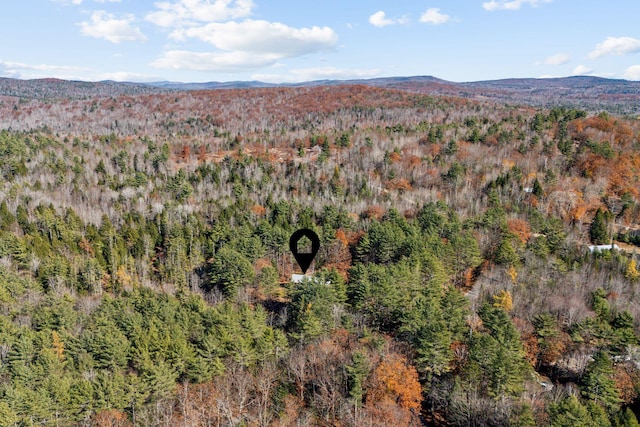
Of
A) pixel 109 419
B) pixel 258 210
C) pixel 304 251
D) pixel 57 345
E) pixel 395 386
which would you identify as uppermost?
pixel 258 210

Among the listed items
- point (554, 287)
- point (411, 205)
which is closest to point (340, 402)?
point (554, 287)

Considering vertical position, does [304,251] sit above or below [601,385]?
above

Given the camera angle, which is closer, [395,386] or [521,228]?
[395,386]

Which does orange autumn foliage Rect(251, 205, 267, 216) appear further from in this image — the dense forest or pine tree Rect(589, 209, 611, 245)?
pine tree Rect(589, 209, 611, 245)

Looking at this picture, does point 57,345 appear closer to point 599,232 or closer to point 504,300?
point 504,300

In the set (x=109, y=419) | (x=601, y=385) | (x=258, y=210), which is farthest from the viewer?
(x=258, y=210)

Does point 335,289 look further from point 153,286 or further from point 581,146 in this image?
point 581,146

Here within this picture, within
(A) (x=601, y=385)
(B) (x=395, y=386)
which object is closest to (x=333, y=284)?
(B) (x=395, y=386)

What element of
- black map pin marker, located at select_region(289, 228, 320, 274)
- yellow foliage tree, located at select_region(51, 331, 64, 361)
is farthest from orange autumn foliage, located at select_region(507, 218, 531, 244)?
yellow foliage tree, located at select_region(51, 331, 64, 361)
